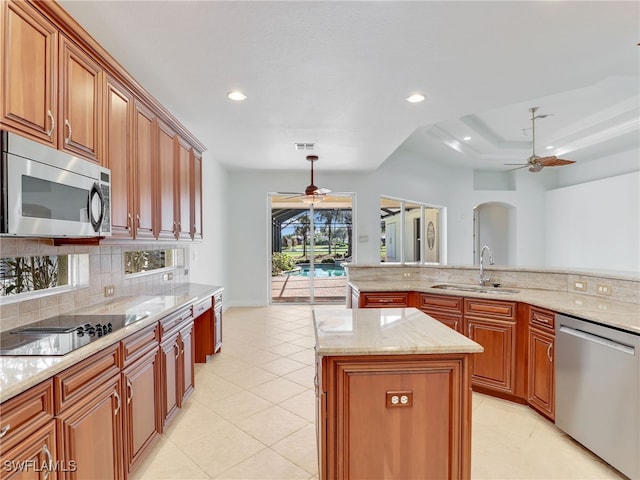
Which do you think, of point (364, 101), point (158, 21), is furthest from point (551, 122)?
point (158, 21)

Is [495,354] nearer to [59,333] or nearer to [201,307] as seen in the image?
[201,307]

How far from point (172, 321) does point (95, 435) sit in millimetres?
946

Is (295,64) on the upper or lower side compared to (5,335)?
upper

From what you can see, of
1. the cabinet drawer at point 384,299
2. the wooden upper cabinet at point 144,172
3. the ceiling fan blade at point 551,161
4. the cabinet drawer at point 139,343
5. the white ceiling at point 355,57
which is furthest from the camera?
the ceiling fan blade at point 551,161

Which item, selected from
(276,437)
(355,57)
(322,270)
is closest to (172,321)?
(276,437)

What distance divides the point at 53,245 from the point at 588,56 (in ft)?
12.4

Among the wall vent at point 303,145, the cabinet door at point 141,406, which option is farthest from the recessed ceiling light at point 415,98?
the cabinet door at point 141,406

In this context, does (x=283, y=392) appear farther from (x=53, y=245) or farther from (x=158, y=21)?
(x=158, y=21)

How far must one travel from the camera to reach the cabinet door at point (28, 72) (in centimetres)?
138

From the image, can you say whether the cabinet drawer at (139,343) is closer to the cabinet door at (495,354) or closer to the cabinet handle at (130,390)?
the cabinet handle at (130,390)

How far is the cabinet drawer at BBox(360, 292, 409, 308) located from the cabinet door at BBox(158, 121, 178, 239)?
1992 millimetres

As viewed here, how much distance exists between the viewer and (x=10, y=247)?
1.81m

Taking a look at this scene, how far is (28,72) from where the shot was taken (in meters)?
1.48

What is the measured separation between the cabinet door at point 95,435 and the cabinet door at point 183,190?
5.99 feet
